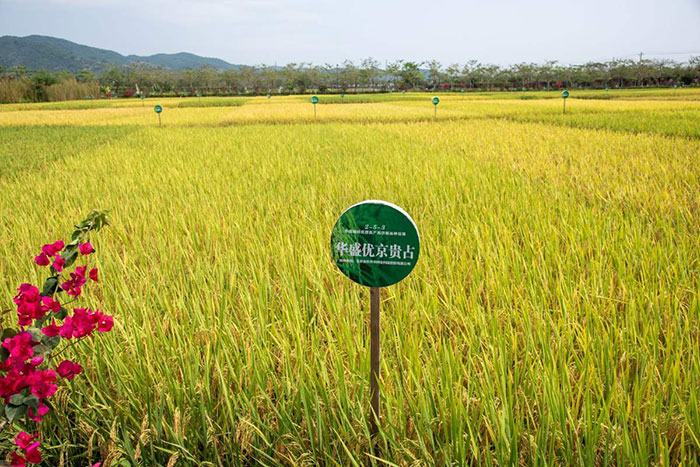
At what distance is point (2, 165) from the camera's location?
546cm

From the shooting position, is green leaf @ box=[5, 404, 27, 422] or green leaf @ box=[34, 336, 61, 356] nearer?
green leaf @ box=[5, 404, 27, 422]

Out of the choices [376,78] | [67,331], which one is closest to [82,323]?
[67,331]

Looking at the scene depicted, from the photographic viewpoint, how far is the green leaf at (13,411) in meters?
0.73

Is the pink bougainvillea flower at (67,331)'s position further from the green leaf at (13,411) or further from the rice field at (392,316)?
the rice field at (392,316)

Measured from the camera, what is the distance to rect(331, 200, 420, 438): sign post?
91 centimetres

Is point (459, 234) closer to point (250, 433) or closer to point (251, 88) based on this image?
point (250, 433)

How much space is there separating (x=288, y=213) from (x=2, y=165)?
15.6 feet

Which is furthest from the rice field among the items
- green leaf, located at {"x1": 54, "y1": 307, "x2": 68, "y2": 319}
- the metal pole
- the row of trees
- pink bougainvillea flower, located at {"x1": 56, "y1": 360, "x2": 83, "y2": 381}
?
the row of trees

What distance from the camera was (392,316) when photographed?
1.52 meters

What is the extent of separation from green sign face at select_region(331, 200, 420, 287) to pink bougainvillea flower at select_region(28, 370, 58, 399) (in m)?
0.59

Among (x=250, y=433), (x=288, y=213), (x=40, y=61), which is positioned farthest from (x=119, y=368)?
(x=40, y=61)

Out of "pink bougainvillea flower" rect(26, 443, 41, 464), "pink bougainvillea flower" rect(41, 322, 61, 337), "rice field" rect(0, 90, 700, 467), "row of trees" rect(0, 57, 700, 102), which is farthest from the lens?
"row of trees" rect(0, 57, 700, 102)

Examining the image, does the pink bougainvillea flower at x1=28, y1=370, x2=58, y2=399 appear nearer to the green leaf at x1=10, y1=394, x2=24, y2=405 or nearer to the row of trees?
the green leaf at x1=10, y1=394, x2=24, y2=405

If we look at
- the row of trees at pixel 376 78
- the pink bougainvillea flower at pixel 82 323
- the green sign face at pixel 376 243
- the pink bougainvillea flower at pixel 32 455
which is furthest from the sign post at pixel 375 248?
the row of trees at pixel 376 78
